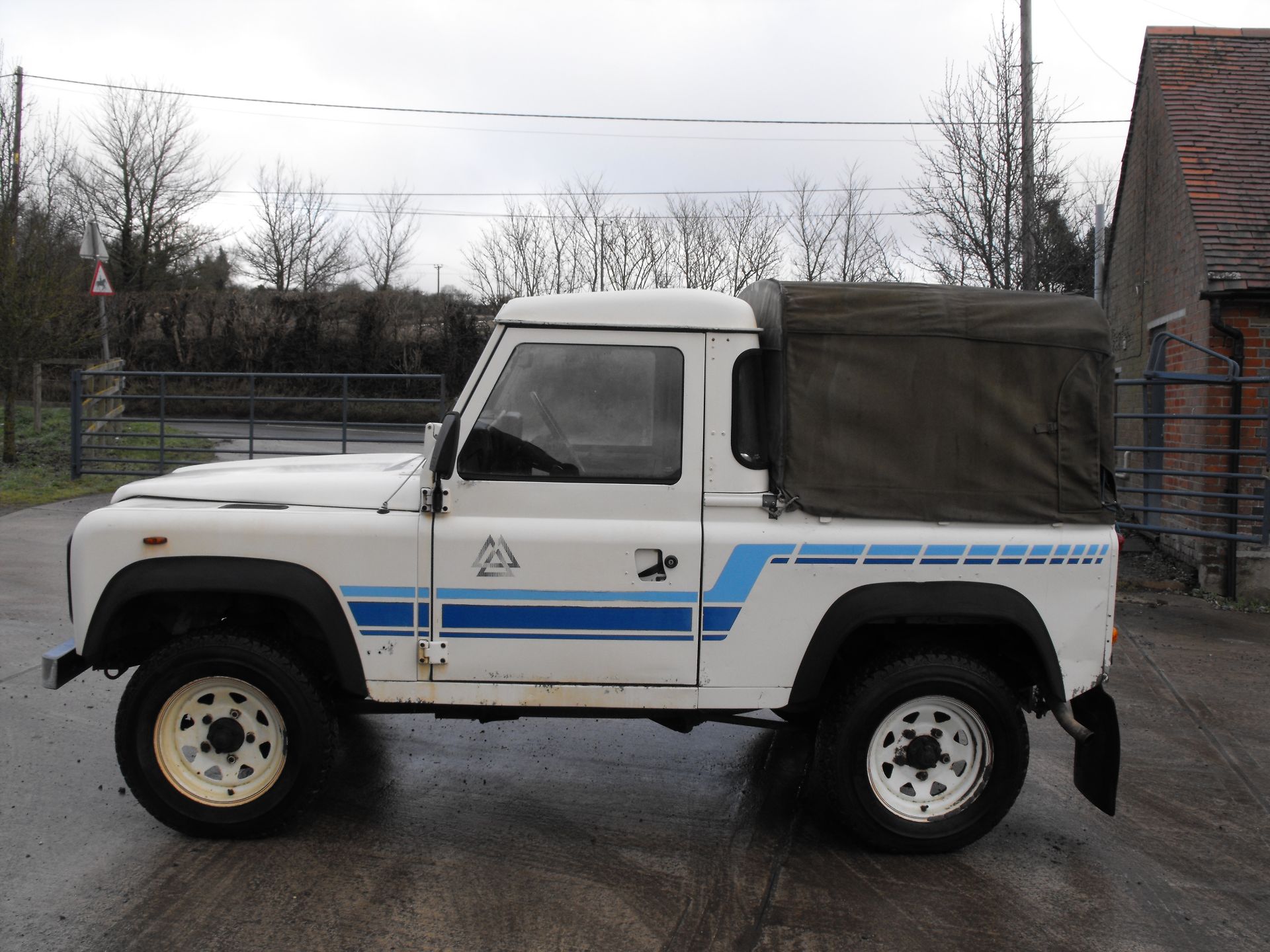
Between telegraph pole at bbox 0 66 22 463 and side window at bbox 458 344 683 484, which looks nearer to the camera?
side window at bbox 458 344 683 484

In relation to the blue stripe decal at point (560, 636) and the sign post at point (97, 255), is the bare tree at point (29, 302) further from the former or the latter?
the blue stripe decal at point (560, 636)

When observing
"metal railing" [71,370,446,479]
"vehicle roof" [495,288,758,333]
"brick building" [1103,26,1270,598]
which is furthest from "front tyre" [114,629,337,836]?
"brick building" [1103,26,1270,598]

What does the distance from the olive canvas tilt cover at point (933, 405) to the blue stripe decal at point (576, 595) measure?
0.60 meters

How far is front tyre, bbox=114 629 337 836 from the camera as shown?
3914mm

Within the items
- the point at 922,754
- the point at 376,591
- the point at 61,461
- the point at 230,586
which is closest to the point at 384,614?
the point at 376,591

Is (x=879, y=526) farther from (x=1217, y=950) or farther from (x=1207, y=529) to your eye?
(x=1207, y=529)

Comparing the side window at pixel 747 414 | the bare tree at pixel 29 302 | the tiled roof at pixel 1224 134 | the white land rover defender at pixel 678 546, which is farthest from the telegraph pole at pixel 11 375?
the tiled roof at pixel 1224 134

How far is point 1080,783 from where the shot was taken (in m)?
4.25

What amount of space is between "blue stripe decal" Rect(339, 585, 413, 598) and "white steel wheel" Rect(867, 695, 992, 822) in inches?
77.3

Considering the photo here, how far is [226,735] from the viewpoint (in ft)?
13.0

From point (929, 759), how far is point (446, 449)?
7.58 feet

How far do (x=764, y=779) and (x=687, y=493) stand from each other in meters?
1.76

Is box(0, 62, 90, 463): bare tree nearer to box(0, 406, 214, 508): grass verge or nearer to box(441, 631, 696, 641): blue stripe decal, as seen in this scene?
box(0, 406, 214, 508): grass verge

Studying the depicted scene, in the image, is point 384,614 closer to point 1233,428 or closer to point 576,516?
point 576,516
